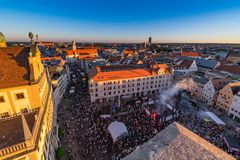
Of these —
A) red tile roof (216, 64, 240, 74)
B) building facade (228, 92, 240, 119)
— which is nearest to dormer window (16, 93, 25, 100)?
building facade (228, 92, 240, 119)

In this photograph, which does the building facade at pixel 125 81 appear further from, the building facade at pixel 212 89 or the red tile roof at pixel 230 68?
the red tile roof at pixel 230 68

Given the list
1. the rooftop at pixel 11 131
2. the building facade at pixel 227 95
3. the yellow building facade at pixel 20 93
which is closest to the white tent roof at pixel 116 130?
the yellow building facade at pixel 20 93

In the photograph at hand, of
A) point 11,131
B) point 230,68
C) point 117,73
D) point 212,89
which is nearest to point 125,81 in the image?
point 117,73

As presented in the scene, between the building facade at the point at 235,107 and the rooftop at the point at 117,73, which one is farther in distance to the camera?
the rooftop at the point at 117,73

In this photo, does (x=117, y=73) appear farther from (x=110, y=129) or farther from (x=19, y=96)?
(x=19, y=96)

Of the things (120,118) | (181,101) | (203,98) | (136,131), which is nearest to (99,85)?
(120,118)

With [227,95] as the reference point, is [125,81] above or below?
above
